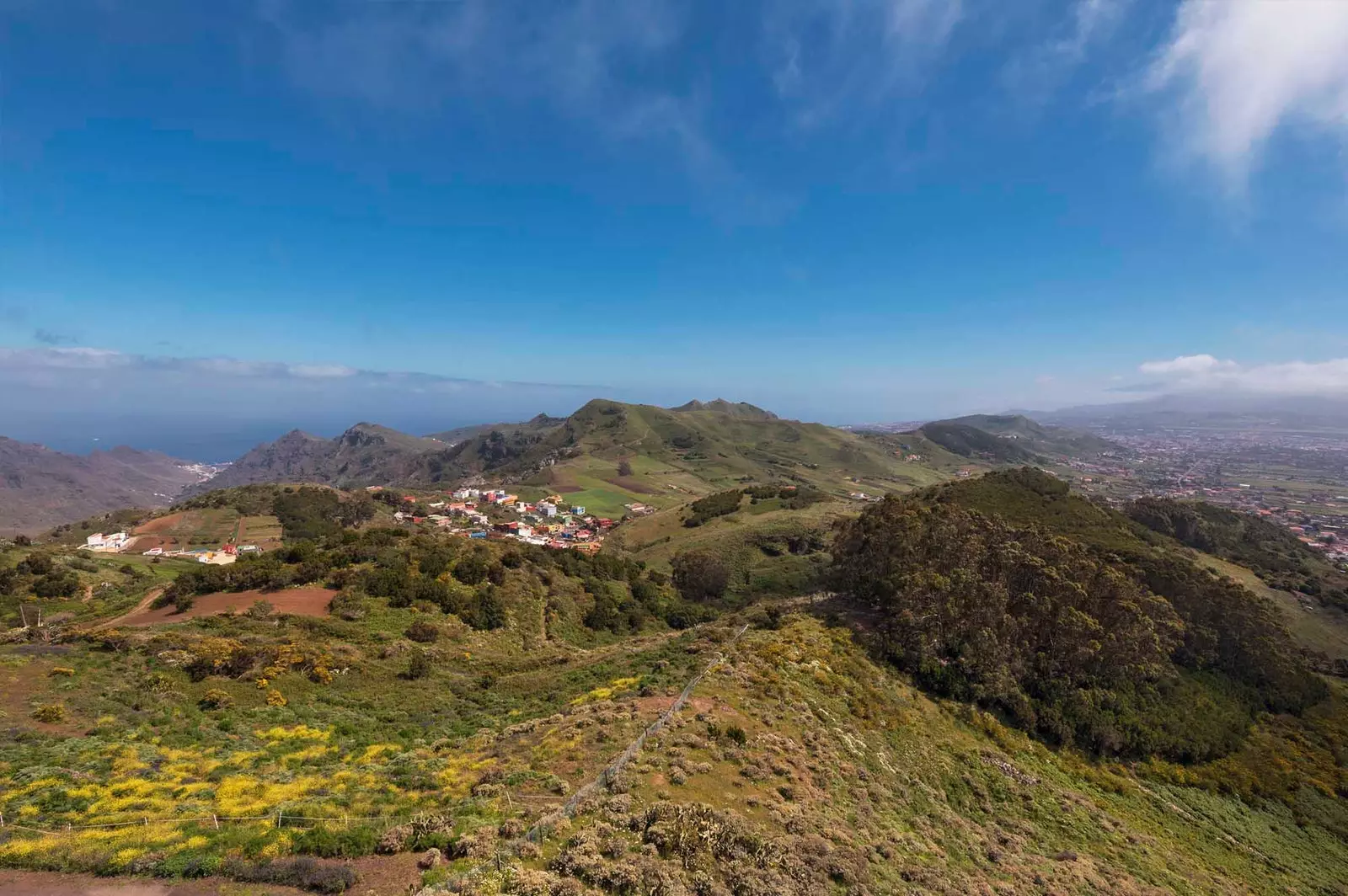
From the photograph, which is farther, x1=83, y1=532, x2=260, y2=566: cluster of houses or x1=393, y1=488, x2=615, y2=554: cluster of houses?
x1=393, y1=488, x2=615, y2=554: cluster of houses

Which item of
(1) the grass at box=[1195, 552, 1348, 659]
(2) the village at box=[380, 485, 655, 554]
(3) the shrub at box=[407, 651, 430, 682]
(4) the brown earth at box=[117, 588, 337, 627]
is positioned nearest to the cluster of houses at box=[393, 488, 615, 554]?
(2) the village at box=[380, 485, 655, 554]

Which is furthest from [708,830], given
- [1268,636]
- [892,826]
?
[1268,636]

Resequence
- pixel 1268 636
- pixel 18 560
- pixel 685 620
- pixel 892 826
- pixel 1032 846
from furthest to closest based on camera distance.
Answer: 1. pixel 685 620
2. pixel 18 560
3. pixel 1268 636
4. pixel 1032 846
5. pixel 892 826

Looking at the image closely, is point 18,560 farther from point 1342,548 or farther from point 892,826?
point 1342,548

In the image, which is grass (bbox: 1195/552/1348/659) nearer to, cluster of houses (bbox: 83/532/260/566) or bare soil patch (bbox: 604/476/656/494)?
bare soil patch (bbox: 604/476/656/494)

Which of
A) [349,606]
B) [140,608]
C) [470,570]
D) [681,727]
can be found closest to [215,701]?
[349,606]

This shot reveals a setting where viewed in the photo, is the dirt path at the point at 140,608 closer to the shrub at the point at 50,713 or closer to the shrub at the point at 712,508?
the shrub at the point at 50,713
